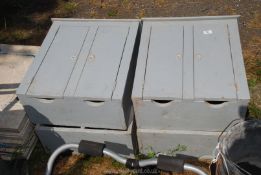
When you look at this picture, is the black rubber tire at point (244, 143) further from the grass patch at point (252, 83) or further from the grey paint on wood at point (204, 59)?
the grass patch at point (252, 83)

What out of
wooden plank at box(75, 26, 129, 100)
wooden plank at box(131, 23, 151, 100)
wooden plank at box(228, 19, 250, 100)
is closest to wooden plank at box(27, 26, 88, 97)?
wooden plank at box(75, 26, 129, 100)

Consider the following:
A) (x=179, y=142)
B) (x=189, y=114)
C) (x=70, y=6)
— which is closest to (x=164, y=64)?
(x=189, y=114)

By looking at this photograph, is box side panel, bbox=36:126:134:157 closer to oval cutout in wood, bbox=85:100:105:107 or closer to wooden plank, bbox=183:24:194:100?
oval cutout in wood, bbox=85:100:105:107

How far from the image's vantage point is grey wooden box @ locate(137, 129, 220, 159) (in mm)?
3143

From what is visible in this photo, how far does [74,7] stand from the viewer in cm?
564

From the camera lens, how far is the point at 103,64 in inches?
123

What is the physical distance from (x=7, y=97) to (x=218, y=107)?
6.56 feet

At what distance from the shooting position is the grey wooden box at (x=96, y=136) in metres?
3.21

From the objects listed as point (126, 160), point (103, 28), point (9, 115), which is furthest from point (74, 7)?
point (126, 160)

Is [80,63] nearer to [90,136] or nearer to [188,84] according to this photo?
[90,136]

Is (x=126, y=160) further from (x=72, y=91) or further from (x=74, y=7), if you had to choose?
(x=74, y=7)

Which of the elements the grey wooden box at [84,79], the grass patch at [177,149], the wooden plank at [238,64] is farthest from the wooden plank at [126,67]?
the wooden plank at [238,64]

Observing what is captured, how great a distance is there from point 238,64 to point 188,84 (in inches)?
17.9

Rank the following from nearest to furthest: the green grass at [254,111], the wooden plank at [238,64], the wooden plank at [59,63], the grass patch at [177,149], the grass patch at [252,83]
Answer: the wooden plank at [238,64] → the wooden plank at [59,63] → the grass patch at [177,149] → the green grass at [254,111] → the grass patch at [252,83]
